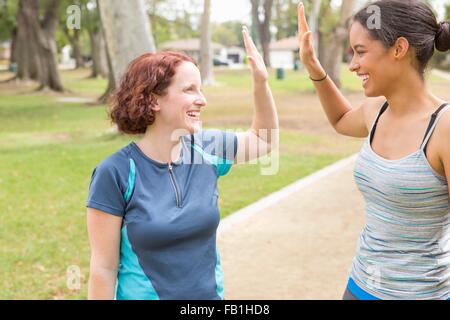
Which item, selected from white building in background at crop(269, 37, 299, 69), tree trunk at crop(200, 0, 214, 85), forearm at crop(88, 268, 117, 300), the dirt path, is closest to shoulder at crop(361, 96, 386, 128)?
forearm at crop(88, 268, 117, 300)

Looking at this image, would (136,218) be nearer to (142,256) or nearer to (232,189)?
(142,256)

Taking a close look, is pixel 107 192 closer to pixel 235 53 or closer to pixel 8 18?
pixel 8 18

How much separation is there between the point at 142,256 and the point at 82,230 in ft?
14.7

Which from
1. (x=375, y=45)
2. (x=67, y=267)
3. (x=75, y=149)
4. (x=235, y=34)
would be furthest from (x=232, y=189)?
(x=235, y=34)

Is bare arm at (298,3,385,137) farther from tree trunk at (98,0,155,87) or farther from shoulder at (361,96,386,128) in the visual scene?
tree trunk at (98,0,155,87)

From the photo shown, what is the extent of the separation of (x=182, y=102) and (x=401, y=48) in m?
0.79

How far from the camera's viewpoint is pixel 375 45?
2336mm

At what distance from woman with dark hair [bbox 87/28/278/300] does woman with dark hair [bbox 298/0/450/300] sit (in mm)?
572

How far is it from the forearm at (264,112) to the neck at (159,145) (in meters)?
0.38

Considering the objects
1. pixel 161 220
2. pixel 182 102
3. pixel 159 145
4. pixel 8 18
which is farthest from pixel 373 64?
pixel 8 18

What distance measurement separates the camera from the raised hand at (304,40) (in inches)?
107

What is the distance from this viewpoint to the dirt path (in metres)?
4.93

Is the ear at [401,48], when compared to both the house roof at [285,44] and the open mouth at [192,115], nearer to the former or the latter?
the open mouth at [192,115]

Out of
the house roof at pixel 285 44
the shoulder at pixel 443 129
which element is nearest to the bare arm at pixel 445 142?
the shoulder at pixel 443 129
